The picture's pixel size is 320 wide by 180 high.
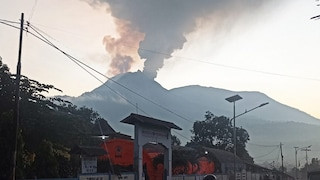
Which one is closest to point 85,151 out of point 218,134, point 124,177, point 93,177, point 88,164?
point 88,164

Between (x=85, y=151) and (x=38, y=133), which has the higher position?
(x=38, y=133)

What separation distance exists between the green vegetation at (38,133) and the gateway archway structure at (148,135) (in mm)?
4572

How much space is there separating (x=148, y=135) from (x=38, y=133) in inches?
293

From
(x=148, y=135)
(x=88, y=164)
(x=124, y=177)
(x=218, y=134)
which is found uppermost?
(x=218, y=134)

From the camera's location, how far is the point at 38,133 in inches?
1432

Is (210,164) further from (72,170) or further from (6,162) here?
(6,162)

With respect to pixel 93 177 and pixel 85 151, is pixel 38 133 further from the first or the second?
pixel 93 177

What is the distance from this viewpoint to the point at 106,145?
131ft

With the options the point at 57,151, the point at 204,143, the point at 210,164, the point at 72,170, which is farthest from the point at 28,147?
the point at 204,143

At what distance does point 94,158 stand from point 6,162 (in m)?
5.51

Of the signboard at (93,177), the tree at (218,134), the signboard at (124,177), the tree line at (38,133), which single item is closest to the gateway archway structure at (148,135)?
the signboard at (124,177)

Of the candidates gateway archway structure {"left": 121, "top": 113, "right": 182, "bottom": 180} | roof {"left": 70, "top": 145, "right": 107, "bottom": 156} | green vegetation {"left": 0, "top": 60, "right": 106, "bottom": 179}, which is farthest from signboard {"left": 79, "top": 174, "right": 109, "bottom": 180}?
gateway archway structure {"left": 121, "top": 113, "right": 182, "bottom": 180}

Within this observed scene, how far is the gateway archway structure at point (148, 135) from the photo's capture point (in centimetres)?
3494

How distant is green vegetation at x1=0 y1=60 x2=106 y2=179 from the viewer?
27.5m
